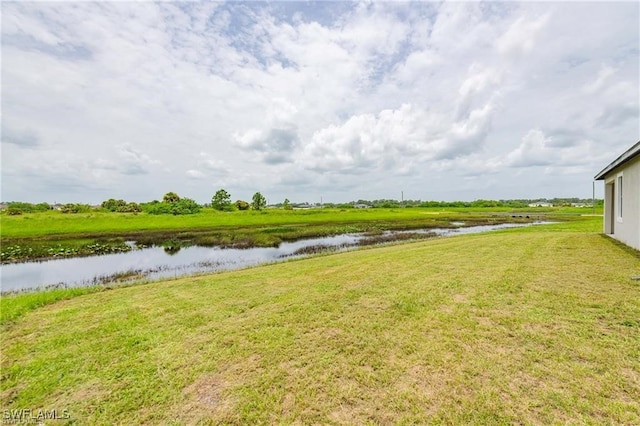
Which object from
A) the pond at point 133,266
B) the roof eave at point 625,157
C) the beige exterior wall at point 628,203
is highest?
the roof eave at point 625,157

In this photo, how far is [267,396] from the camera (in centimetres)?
323

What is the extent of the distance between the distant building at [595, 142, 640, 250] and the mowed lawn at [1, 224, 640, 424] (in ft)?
14.9

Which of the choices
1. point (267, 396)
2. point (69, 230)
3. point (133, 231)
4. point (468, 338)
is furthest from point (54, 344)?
point (69, 230)

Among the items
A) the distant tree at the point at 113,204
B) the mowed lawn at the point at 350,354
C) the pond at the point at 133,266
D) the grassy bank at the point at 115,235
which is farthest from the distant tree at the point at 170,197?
the mowed lawn at the point at 350,354

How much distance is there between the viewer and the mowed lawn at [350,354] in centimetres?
298

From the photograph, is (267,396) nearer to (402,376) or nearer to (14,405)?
(402,376)

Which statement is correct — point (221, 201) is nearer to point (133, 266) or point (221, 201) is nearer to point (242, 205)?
point (242, 205)

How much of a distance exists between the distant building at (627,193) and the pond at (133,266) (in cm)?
1386

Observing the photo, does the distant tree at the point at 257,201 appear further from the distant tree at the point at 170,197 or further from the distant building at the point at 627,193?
the distant building at the point at 627,193

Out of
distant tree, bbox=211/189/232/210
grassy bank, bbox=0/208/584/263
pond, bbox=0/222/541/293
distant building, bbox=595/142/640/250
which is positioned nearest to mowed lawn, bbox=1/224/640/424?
distant building, bbox=595/142/640/250

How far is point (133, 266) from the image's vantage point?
14930 mm

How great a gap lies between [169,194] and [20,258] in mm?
67002

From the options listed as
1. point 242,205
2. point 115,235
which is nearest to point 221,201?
point 242,205

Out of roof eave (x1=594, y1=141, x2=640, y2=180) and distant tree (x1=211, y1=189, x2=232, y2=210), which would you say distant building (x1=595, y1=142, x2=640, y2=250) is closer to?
roof eave (x1=594, y1=141, x2=640, y2=180)
